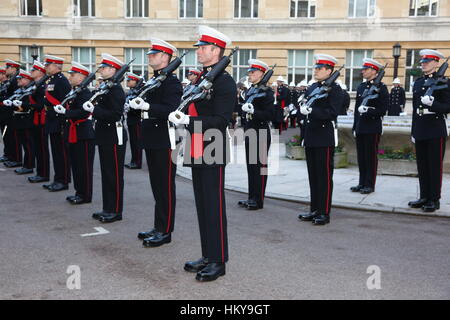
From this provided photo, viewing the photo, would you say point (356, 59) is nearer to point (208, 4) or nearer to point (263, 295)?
point (208, 4)

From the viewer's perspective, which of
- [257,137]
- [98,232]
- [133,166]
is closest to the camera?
[98,232]

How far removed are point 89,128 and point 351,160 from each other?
667cm

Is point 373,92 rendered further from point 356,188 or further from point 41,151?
point 41,151

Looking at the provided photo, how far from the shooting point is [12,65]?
11.2m

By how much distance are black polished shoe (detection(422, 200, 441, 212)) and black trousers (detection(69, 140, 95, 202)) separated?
5.06 metres

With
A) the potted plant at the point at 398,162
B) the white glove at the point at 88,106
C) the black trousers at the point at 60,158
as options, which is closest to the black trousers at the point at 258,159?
the white glove at the point at 88,106

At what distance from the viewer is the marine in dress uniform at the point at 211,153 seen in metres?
4.30

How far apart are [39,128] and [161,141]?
4731 millimetres

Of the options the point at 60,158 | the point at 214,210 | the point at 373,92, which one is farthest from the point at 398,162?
the point at 214,210

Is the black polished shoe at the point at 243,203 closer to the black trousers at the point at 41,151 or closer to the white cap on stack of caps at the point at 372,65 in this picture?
the white cap on stack of caps at the point at 372,65

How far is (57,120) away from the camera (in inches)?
331

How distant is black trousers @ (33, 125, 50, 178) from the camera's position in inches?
366

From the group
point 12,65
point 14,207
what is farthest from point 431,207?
point 12,65

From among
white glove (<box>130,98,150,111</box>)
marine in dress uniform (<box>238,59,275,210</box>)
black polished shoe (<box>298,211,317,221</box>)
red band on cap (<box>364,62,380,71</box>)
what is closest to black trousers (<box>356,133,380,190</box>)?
red band on cap (<box>364,62,380,71</box>)
